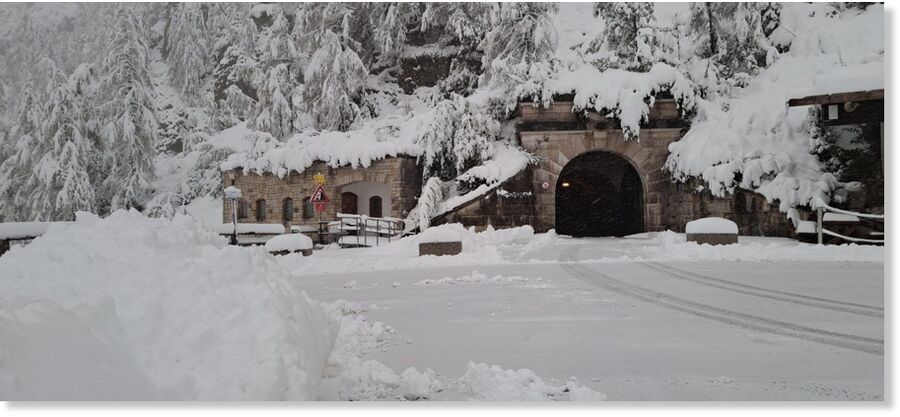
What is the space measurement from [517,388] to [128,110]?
3.79 m

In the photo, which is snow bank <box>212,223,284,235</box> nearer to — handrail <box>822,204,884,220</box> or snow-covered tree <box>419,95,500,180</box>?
snow-covered tree <box>419,95,500,180</box>

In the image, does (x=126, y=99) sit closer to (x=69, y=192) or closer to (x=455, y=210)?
(x=69, y=192)

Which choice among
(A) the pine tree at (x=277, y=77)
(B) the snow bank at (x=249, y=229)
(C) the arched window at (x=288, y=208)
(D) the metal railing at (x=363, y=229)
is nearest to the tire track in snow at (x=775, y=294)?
(B) the snow bank at (x=249, y=229)

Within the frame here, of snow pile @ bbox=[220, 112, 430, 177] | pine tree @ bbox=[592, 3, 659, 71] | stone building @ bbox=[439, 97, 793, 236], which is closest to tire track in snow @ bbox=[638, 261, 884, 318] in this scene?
stone building @ bbox=[439, 97, 793, 236]

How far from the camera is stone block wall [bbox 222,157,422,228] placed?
11422 millimetres

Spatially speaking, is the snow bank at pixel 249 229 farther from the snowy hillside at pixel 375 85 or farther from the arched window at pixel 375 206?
the arched window at pixel 375 206

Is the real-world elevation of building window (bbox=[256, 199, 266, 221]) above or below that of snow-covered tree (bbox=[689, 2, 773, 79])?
below

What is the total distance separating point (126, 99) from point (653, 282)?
490 centimetres

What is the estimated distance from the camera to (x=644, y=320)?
3592 millimetres

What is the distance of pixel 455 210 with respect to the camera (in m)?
10.6

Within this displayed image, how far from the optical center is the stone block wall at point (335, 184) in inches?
450

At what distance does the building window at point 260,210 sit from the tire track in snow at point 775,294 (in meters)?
7.54

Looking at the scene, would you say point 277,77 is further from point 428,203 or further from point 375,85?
point 375,85

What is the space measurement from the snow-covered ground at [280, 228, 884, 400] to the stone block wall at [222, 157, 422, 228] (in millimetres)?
4626
